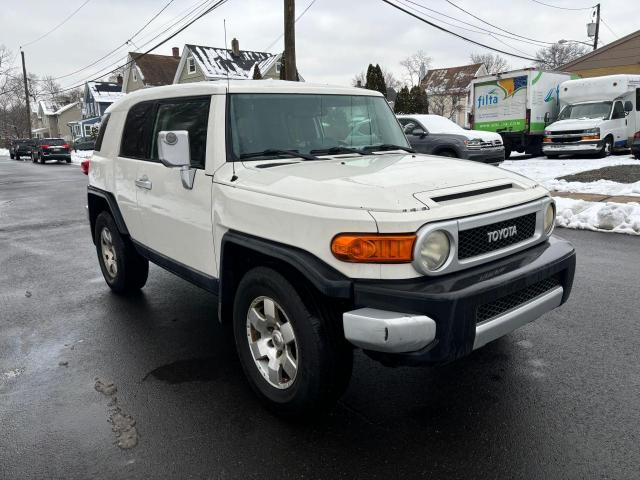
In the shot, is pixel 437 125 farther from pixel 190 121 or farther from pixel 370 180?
pixel 370 180

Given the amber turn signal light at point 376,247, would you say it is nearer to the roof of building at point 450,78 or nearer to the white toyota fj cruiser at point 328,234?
the white toyota fj cruiser at point 328,234

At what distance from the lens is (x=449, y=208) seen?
8.83ft

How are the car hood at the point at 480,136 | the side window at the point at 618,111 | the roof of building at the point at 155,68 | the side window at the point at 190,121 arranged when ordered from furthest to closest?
the roof of building at the point at 155,68, the side window at the point at 618,111, the car hood at the point at 480,136, the side window at the point at 190,121

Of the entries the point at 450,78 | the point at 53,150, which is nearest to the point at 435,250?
the point at 53,150

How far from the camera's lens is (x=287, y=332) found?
9.57 feet

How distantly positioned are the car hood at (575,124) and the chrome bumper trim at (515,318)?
17149 mm

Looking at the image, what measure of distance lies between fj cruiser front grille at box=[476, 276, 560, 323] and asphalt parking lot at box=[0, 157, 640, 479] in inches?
26.6

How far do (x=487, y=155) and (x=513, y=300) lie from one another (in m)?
11.4

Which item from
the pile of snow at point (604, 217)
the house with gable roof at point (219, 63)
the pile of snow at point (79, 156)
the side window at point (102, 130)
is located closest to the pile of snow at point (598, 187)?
the pile of snow at point (604, 217)

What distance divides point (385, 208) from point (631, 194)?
9.07 m

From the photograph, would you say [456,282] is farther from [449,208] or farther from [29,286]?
[29,286]

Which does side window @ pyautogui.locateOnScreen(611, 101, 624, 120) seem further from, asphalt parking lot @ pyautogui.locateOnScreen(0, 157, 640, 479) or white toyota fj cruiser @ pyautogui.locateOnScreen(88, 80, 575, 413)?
white toyota fj cruiser @ pyautogui.locateOnScreen(88, 80, 575, 413)

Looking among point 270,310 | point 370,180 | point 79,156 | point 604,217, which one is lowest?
point 79,156

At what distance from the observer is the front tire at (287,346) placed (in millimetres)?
2729
